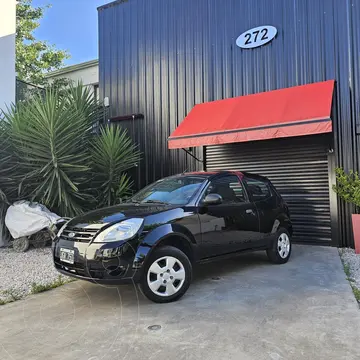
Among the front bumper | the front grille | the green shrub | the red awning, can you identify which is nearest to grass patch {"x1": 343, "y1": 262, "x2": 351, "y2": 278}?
the green shrub

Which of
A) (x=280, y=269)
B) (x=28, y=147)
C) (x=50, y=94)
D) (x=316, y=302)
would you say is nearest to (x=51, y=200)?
(x=28, y=147)

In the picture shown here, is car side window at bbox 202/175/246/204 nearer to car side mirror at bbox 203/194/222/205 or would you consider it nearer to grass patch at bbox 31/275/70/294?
car side mirror at bbox 203/194/222/205

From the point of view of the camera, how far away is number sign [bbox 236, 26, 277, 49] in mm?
8281

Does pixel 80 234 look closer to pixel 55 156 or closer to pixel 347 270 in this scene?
pixel 55 156

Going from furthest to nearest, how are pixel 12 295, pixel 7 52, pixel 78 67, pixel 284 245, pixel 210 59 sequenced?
pixel 78 67 → pixel 210 59 → pixel 7 52 → pixel 284 245 → pixel 12 295

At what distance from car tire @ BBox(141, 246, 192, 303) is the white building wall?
6715mm

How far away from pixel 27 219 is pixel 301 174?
597 cm

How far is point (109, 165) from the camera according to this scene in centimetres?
837

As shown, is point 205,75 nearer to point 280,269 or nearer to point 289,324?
point 280,269

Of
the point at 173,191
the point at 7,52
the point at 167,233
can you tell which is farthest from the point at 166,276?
the point at 7,52

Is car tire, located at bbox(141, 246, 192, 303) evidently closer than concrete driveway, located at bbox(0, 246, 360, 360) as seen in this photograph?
No

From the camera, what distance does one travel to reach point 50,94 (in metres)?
7.54

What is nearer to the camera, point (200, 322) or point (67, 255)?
point (200, 322)

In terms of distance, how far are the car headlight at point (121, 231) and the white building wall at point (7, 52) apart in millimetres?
6321
